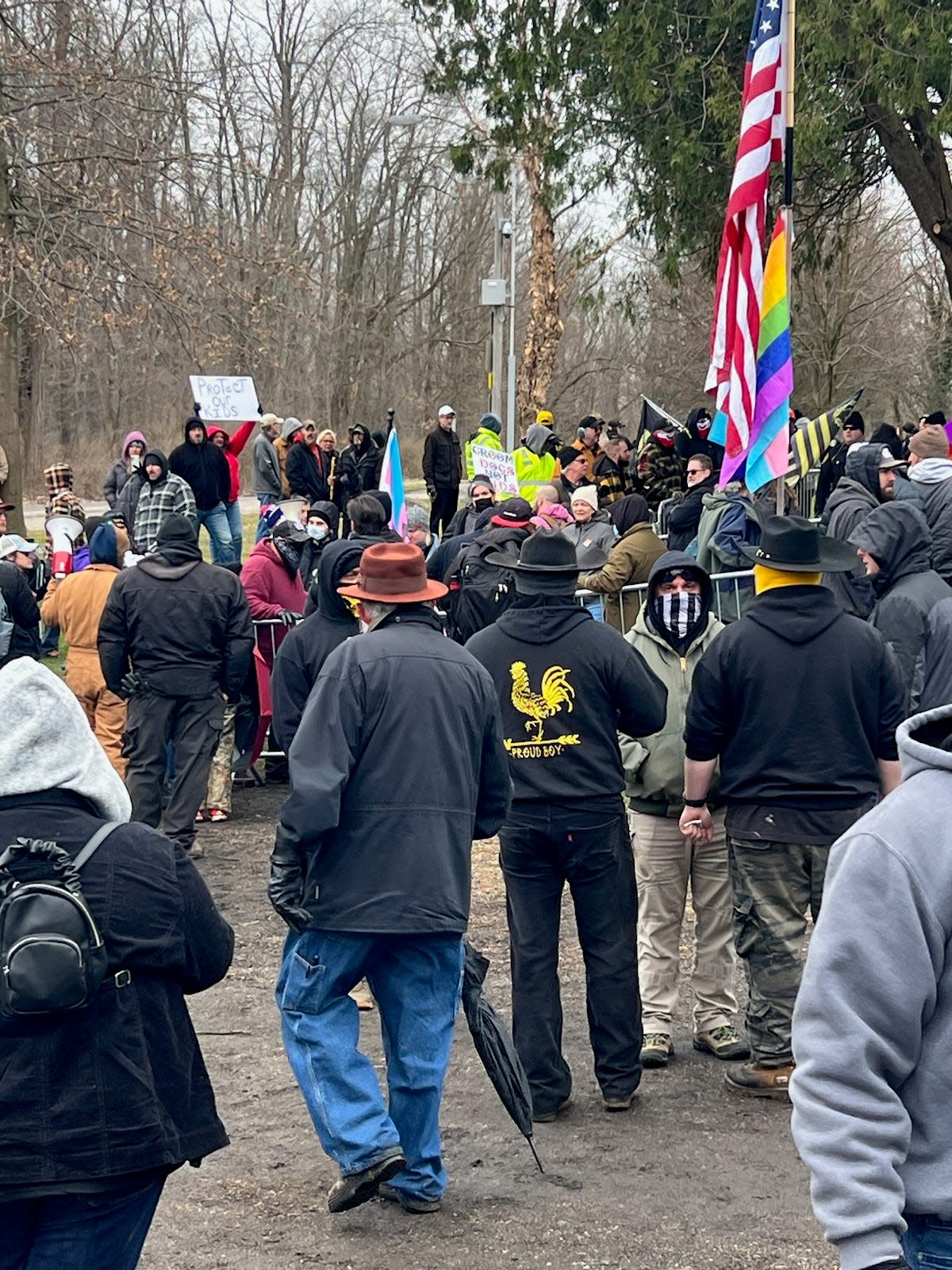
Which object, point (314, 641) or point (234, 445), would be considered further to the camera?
point (234, 445)

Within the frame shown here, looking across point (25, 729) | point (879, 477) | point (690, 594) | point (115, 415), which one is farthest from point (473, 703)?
point (115, 415)

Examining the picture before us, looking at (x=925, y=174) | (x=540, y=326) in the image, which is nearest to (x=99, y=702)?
(x=925, y=174)

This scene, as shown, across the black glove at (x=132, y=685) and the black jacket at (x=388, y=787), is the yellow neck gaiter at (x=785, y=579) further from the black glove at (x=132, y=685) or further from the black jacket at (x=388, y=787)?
the black glove at (x=132, y=685)

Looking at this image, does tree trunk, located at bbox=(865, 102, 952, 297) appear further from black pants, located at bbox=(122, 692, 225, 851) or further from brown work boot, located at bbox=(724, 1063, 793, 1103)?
brown work boot, located at bbox=(724, 1063, 793, 1103)

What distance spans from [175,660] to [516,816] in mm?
3857

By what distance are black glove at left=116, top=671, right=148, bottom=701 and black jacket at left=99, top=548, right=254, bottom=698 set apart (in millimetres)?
30

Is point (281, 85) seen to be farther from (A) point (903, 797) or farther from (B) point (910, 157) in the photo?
(A) point (903, 797)

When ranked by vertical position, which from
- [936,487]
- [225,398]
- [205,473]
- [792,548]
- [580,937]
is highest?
[225,398]

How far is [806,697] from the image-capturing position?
6035 millimetres

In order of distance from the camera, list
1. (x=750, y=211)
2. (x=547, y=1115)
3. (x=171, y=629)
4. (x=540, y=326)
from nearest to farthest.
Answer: (x=547, y=1115)
(x=171, y=629)
(x=750, y=211)
(x=540, y=326)

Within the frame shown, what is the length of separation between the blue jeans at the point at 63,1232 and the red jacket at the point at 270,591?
836 cm

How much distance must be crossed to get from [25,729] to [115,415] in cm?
4668

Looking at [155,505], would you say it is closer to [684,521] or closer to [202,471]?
[202,471]

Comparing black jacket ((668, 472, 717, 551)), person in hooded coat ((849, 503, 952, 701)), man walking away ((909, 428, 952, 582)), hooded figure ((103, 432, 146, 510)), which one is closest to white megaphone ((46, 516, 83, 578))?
hooded figure ((103, 432, 146, 510))
